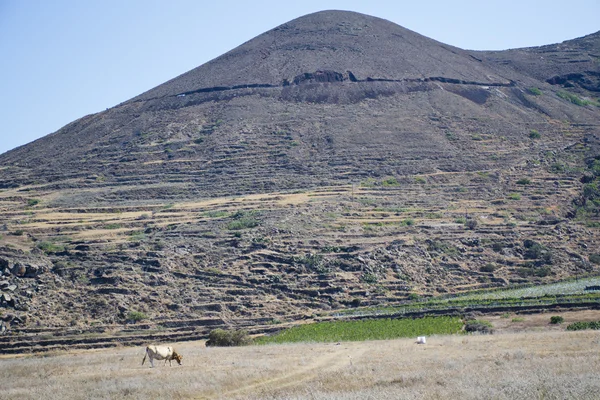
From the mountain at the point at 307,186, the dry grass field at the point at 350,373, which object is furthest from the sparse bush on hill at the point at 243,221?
the dry grass field at the point at 350,373

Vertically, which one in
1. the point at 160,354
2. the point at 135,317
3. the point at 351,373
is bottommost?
the point at 135,317

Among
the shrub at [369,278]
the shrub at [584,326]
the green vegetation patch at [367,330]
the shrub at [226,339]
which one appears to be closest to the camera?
the shrub at [584,326]

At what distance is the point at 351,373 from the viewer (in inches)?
833

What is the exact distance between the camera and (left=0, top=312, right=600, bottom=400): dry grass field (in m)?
17.8

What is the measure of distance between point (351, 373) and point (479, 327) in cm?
1422

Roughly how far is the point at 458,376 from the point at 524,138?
6285 cm

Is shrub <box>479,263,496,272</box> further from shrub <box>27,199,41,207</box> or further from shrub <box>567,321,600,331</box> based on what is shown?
shrub <box>27,199,41,207</box>

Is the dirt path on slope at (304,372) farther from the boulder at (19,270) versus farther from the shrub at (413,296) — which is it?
the boulder at (19,270)

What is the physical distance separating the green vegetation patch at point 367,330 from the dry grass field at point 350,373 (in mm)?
5498

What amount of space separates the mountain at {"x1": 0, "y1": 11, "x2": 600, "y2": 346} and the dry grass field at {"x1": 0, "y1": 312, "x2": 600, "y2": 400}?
1389 centimetres

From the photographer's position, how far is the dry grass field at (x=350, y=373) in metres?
17.8

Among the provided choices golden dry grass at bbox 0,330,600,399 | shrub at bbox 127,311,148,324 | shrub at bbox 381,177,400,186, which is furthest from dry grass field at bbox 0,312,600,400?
shrub at bbox 381,177,400,186

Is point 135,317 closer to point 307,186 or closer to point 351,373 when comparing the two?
point 351,373

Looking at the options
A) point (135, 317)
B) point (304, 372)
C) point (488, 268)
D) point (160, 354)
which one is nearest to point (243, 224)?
point (135, 317)
